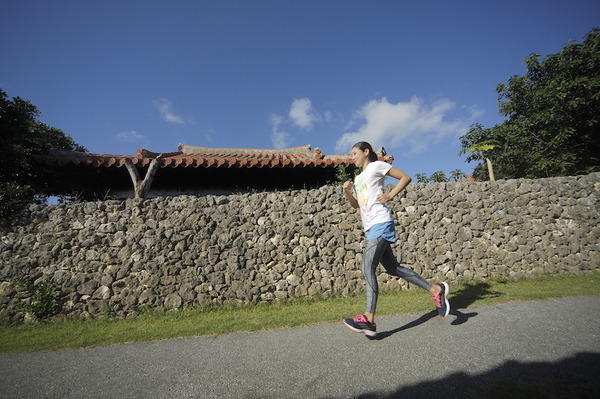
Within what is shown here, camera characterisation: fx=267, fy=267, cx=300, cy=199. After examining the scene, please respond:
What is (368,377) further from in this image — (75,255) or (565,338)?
(75,255)

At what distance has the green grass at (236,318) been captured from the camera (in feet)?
12.5

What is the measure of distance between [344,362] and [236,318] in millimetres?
2796

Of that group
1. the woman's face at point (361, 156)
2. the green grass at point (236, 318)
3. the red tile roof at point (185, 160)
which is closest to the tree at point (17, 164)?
the red tile roof at point (185, 160)

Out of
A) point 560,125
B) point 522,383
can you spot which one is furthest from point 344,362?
point 560,125

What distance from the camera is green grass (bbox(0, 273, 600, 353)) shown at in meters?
3.81

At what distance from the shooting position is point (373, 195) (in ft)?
9.80

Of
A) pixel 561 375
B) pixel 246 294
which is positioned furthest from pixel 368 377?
pixel 246 294

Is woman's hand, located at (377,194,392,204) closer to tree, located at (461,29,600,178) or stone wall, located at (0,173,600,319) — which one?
stone wall, located at (0,173,600,319)

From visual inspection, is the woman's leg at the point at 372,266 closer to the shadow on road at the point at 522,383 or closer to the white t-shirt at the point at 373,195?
the white t-shirt at the point at 373,195

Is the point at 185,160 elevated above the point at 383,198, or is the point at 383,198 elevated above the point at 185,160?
the point at 185,160

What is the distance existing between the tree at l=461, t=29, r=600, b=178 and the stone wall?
4750 millimetres

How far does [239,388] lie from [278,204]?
171 inches

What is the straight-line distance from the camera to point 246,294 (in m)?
5.55

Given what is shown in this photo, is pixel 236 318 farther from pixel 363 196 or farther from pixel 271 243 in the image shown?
pixel 363 196
